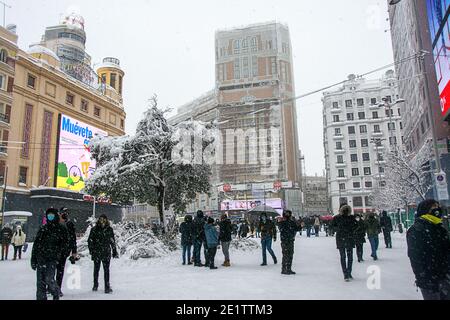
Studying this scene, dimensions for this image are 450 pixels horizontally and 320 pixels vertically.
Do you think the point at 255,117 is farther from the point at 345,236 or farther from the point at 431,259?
the point at 431,259

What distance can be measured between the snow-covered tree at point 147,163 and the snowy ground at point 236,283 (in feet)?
15.2

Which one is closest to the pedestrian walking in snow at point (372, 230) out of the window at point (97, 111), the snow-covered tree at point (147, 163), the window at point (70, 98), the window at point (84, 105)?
the snow-covered tree at point (147, 163)

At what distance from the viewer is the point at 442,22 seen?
18.2m

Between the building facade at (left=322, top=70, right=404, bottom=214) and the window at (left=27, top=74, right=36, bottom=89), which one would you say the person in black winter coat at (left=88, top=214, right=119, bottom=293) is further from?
the building facade at (left=322, top=70, right=404, bottom=214)

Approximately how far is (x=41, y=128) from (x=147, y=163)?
70.4ft

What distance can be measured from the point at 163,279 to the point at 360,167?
64338 mm

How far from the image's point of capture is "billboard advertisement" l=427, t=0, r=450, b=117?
17.7 m

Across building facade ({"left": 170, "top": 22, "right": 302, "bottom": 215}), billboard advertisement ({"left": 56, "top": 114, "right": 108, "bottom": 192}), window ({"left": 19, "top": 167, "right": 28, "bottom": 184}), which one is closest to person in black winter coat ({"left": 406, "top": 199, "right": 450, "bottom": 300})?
billboard advertisement ({"left": 56, "top": 114, "right": 108, "bottom": 192})

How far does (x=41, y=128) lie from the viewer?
101ft

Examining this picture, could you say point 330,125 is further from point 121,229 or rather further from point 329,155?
point 121,229

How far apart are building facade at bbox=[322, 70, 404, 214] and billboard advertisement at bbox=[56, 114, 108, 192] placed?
46.8m

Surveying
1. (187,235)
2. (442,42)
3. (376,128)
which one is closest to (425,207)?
(187,235)

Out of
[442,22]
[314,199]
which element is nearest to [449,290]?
[442,22]

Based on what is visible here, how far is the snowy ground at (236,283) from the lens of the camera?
19.5ft
